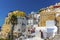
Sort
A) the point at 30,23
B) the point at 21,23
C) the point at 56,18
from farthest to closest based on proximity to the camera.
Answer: the point at 30,23 < the point at 21,23 < the point at 56,18

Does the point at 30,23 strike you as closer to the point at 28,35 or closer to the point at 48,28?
the point at 28,35

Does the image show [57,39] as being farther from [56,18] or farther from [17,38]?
[17,38]

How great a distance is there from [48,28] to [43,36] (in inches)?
71.2

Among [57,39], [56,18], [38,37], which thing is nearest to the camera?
[57,39]

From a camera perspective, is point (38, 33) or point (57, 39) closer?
point (57, 39)

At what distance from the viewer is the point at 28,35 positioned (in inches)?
1786

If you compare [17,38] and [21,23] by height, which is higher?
[21,23]

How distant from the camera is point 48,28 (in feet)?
131

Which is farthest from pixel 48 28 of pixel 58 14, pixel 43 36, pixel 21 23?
pixel 21 23

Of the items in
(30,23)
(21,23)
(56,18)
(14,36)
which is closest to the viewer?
(56,18)

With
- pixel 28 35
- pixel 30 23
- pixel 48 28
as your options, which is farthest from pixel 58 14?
pixel 30 23

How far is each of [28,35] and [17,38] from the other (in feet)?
8.24

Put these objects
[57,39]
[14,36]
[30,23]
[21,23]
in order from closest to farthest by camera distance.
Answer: [57,39] < [14,36] < [21,23] < [30,23]

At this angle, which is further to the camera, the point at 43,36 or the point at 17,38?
the point at 17,38
